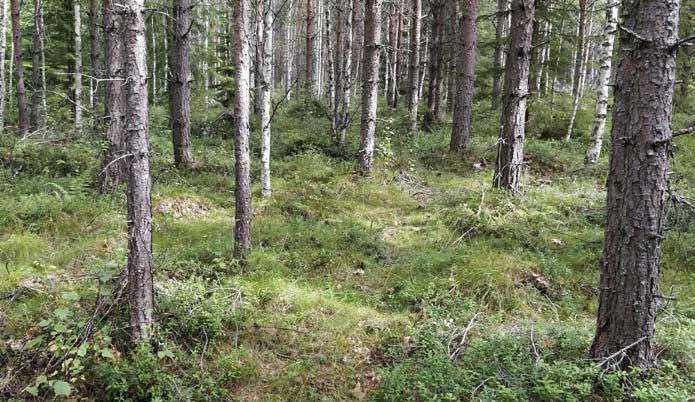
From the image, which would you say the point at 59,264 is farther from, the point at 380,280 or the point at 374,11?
the point at 374,11

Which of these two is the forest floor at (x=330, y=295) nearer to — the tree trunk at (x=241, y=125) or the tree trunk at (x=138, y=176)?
the tree trunk at (x=138, y=176)

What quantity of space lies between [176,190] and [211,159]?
3.11 meters

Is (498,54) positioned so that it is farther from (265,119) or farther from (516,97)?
(265,119)

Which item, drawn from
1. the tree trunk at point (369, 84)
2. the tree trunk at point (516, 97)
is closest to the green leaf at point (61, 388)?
the tree trunk at point (516, 97)

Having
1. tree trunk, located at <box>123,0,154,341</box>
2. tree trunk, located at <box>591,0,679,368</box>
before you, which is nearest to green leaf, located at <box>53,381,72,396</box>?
tree trunk, located at <box>123,0,154,341</box>

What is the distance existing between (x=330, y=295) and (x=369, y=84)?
6948mm

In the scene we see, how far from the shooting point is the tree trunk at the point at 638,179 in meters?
3.95

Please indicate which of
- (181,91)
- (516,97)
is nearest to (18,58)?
(181,91)

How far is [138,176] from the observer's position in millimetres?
4988

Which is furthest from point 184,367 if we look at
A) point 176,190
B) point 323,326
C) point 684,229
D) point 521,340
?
point 684,229

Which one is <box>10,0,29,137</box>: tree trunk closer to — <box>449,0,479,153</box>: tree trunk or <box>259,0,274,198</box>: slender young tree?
<box>259,0,274,198</box>: slender young tree

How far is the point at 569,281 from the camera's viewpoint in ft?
22.5

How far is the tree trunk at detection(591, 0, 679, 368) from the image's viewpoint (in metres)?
3.95

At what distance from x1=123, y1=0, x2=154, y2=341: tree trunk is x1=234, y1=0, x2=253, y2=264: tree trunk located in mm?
2066
